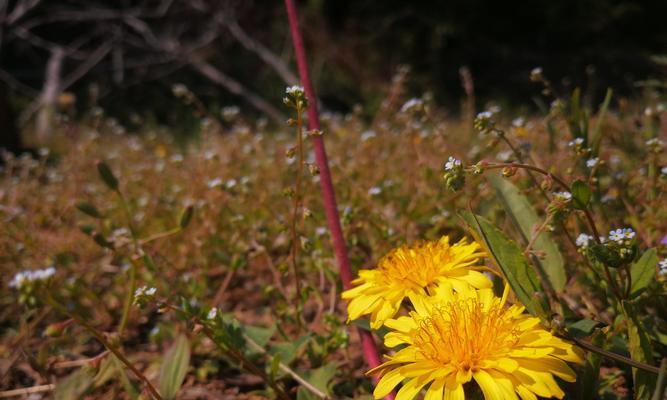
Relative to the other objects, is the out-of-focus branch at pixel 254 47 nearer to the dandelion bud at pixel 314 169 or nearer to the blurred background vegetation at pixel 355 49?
the blurred background vegetation at pixel 355 49

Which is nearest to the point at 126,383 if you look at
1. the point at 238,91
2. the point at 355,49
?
the point at 238,91

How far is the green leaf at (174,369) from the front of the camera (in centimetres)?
128

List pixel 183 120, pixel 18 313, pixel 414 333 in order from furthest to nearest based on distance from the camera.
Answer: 1. pixel 183 120
2. pixel 18 313
3. pixel 414 333

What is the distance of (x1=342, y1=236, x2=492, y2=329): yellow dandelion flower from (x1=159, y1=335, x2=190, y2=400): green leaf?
460mm

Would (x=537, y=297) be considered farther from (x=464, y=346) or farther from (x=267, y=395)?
(x=267, y=395)

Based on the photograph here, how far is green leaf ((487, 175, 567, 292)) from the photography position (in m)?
1.23

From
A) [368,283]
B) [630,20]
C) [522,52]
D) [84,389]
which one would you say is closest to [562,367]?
[368,283]

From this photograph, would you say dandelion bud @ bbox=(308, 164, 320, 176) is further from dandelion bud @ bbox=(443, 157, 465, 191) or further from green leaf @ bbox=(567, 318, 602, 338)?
green leaf @ bbox=(567, 318, 602, 338)

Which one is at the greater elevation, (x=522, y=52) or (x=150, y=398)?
(x=522, y=52)

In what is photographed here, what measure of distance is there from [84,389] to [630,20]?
8.72 metres

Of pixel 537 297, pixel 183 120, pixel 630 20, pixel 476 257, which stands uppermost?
pixel 630 20

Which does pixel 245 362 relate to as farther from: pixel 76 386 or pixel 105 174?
pixel 105 174

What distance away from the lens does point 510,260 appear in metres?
1.09

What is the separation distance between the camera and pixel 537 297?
34.8 inches
